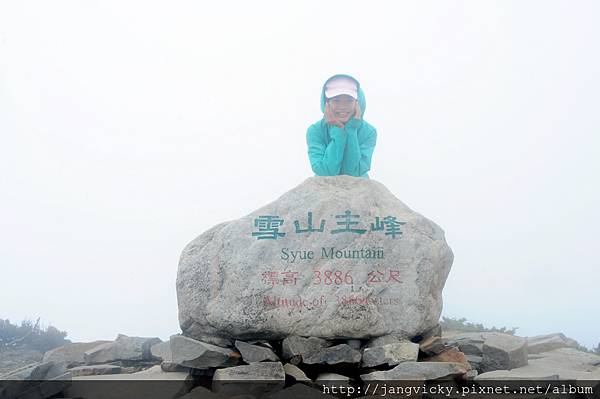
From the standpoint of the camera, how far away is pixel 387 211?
8625 mm

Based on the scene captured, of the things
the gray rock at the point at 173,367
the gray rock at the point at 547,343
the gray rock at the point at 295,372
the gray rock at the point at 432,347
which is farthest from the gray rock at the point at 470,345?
the gray rock at the point at 173,367

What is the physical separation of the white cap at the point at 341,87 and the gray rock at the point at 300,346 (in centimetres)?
413

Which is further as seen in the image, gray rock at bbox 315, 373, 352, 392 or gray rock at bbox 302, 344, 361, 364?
gray rock at bbox 302, 344, 361, 364

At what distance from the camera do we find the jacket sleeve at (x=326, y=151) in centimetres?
937

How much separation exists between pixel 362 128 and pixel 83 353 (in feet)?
21.1

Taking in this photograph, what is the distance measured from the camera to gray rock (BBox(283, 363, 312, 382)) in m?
6.99

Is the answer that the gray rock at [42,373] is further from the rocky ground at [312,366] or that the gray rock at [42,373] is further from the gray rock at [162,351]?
the gray rock at [162,351]

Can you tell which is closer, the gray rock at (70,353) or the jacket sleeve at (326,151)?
the jacket sleeve at (326,151)

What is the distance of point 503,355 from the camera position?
27.1ft

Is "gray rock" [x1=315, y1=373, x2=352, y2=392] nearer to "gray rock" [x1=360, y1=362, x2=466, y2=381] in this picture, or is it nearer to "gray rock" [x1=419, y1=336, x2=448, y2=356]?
"gray rock" [x1=360, y1=362, x2=466, y2=381]

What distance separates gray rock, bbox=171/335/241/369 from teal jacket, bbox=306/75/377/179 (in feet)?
12.0

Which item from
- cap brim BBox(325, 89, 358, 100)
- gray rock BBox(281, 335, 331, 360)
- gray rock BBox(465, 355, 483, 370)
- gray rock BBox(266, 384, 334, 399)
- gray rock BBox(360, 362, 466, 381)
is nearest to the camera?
gray rock BBox(266, 384, 334, 399)

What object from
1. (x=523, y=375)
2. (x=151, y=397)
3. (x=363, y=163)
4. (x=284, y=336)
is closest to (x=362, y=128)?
(x=363, y=163)

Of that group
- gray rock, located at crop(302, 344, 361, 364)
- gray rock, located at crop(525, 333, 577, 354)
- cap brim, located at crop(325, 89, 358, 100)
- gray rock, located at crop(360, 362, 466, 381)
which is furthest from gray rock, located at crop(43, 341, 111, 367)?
gray rock, located at crop(525, 333, 577, 354)
